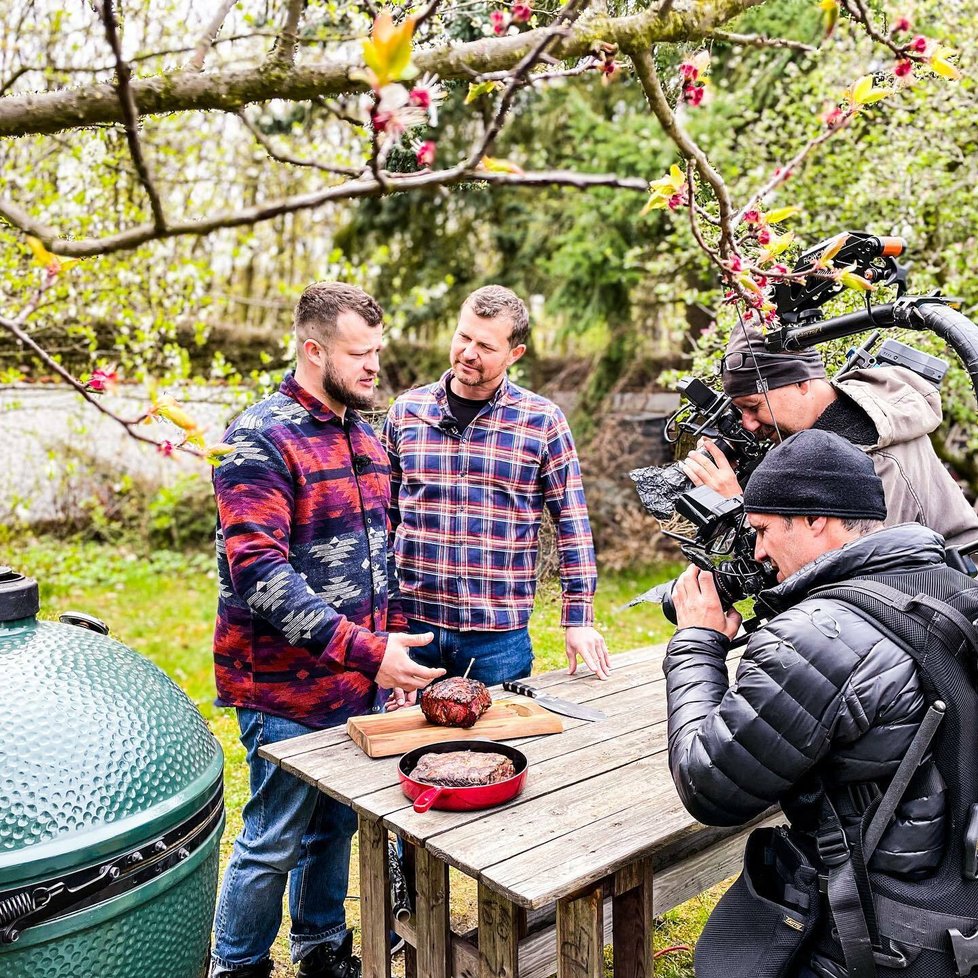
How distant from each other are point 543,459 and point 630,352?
599 centimetres

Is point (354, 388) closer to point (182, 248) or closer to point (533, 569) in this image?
point (533, 569)

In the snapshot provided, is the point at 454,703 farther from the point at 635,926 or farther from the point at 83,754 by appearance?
the point at 83,754

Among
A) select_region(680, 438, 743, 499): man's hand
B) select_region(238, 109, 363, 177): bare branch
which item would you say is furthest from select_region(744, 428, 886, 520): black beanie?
select_region(238, 109, 363, 177): bare branch

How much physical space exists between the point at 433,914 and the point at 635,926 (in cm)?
56

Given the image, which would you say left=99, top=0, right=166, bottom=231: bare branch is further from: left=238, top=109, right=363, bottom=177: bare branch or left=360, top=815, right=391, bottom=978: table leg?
left=360, top=815, right=391, bottom=978: table leg

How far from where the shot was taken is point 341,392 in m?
2.91

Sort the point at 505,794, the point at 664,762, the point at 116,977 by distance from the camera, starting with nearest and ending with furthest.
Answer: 1. the point at 116,977
2. the point at 505,794
3. the point at 664,762

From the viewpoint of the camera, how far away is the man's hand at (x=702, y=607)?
7.49 ft

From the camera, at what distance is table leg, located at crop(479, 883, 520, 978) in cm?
234

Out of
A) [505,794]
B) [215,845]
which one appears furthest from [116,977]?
[505,794]

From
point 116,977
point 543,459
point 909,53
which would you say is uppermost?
point 909,53

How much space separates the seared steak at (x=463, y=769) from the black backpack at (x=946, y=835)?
81cm

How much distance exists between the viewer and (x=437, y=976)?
268cm

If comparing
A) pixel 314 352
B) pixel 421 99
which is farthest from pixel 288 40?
pixel 314 352
